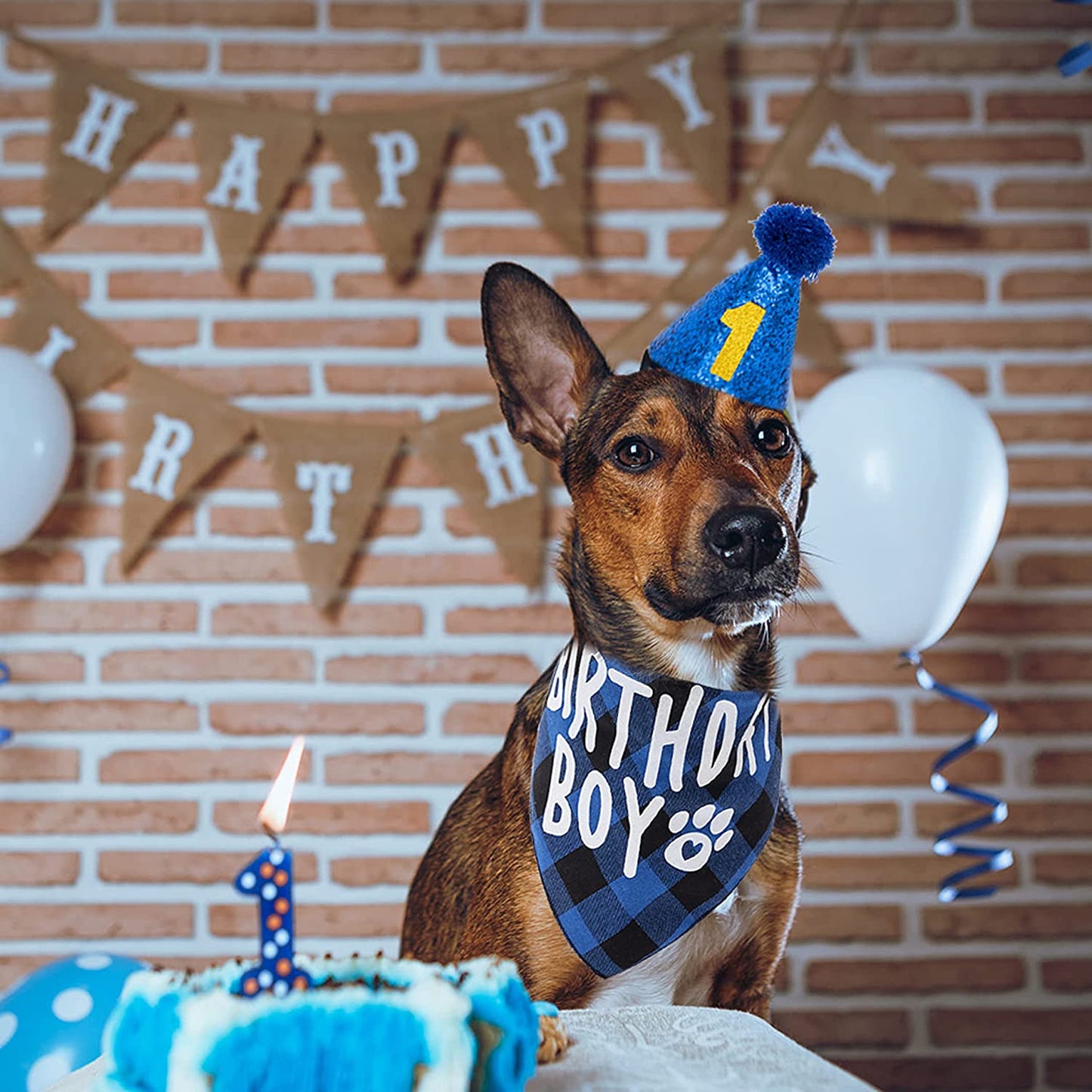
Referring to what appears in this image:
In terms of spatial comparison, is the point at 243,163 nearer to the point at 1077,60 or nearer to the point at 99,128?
the point at 99,128

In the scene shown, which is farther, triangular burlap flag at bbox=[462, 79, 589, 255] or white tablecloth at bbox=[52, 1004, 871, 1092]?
triangular burlap flag at bbox=[462, 79, 589, 255]

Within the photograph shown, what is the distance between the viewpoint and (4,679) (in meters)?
1.94

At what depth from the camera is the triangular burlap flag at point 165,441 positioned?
196 cm

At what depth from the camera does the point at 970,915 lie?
197cm

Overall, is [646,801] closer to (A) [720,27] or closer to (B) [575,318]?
(B) [575,318]

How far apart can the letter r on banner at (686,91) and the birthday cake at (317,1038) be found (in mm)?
1868

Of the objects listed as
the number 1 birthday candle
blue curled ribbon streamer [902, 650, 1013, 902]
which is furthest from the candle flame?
blue curled ribbon streamer [902, 650, 1013, 902]

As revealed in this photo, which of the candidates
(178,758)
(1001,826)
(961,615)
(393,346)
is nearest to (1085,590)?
(961,615)

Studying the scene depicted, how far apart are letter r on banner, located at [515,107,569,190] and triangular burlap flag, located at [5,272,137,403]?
0.84 metres

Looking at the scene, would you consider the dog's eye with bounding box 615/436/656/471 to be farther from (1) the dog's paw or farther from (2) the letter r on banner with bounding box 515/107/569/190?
(2) the letter r on banner with bounding box 515/107/569/190

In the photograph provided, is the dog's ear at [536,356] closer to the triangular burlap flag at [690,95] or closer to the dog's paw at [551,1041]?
the dog's paw at [551,1041]

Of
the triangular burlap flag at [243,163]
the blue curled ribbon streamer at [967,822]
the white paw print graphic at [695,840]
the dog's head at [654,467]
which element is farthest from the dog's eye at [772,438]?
the triangular burlap flag at [243,163]

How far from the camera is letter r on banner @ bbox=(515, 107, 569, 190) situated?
2.00 metres

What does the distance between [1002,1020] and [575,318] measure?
1.68 metres
